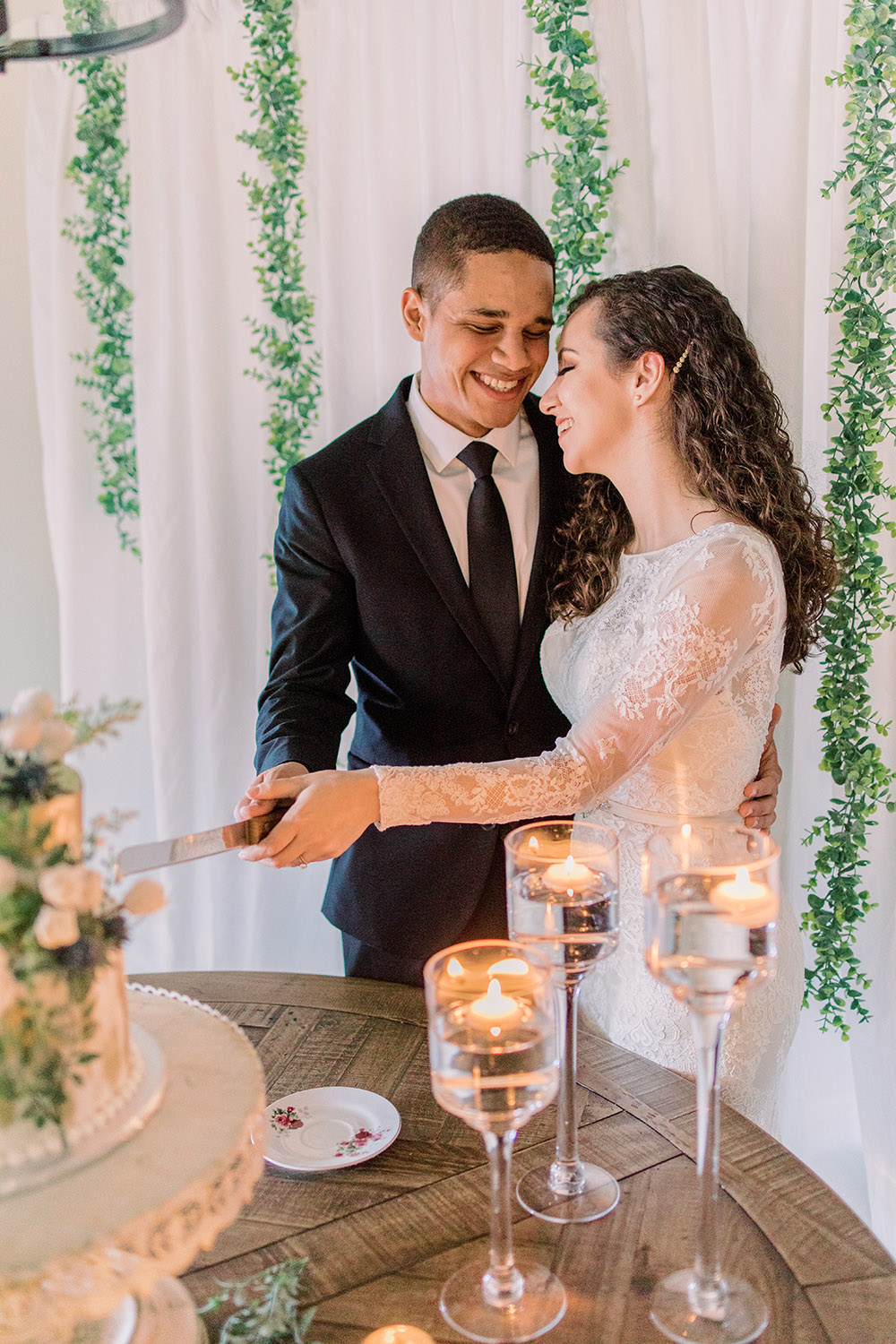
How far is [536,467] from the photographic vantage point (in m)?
2.11

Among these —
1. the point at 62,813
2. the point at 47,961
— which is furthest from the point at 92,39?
the point at 47,961

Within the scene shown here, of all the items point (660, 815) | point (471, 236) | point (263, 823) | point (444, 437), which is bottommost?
point (660, 815)

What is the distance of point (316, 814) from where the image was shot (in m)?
1.43

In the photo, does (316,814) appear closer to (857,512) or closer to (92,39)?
(92,39)

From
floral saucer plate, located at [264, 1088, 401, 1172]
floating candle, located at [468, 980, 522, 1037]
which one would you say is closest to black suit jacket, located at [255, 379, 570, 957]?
floral saucer plate, located at [264, 1088, 401, 1172]

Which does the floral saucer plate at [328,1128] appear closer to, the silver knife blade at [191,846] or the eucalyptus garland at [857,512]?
the silver knife blade at [191,846]

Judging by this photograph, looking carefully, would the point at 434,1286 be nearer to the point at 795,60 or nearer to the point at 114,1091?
the point at 114,1091

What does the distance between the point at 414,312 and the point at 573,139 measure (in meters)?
0.41

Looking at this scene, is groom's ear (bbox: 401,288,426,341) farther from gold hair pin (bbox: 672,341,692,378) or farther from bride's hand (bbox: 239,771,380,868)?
bride's hand (bbox: 239,771,380,868)

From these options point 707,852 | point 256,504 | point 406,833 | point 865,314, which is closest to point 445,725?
point 406,833

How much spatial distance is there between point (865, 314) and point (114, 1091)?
167cm

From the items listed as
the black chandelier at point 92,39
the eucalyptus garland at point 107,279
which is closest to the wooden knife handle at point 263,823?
the black chandelier at point 92,39

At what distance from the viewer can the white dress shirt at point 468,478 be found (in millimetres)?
2037

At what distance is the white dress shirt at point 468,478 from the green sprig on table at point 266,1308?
4.21ft
